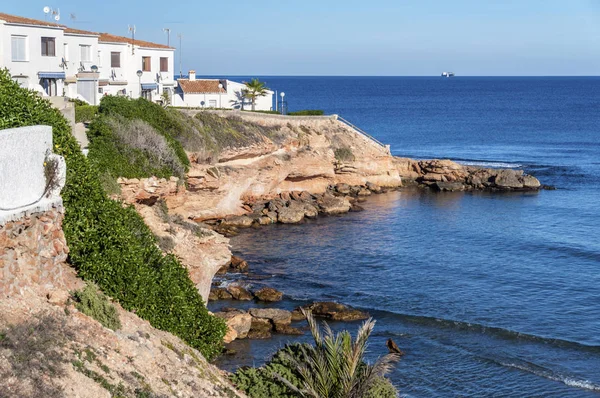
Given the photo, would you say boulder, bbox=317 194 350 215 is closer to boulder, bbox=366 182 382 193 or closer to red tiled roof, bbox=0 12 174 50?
boulder, bbox=366 182 382 193

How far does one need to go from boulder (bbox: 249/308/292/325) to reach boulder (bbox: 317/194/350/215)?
23381 millimetres

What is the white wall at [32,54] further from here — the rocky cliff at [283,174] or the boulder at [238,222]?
the boulder at [238,222]

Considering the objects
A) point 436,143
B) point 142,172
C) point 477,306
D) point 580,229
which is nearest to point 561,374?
point 477,306

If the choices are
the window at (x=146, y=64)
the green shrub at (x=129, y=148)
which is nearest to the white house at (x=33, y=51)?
the window at (x=146, y=64)

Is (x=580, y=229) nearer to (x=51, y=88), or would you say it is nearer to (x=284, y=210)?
(x=284, y=210)

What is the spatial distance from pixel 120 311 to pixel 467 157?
7171 cm

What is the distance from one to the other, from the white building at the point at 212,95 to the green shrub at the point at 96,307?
48.3 m

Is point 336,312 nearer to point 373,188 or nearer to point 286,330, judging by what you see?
point 286,330

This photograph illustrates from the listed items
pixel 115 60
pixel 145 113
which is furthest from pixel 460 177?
pixel 145 113

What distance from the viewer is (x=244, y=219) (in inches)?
1903

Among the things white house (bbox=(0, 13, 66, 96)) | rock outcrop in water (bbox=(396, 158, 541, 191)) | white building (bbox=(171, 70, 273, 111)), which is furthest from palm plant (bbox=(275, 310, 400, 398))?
rock outcrop in water (bbox=(396, 158, 541, 191))

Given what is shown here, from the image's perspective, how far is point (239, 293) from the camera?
33125mm

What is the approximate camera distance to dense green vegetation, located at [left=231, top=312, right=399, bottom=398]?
53.1 ft

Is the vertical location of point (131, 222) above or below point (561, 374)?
above
